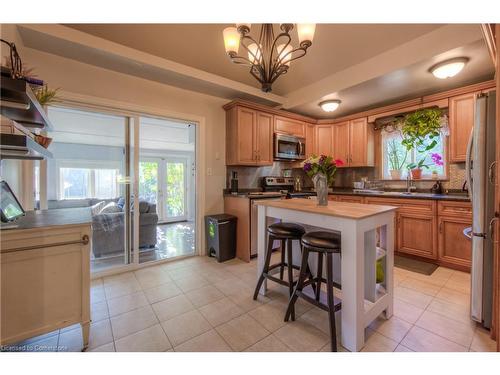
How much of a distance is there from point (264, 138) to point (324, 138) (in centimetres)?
156

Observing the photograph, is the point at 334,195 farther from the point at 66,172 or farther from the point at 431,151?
the point at 66,172

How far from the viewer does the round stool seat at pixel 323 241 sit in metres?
1.50

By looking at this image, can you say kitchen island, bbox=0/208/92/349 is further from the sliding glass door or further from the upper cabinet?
the sliding glass door

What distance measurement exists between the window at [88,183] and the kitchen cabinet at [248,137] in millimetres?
1711

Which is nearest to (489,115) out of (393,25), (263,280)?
(393,25)

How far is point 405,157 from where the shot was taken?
3.83 meters

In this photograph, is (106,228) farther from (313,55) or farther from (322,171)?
(313,55)

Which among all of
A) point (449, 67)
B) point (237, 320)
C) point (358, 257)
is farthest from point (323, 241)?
point (449, 67)

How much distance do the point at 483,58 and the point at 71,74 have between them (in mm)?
4650

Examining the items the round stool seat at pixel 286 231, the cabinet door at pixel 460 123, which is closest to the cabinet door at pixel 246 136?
the round stool seat at pixel 286 231

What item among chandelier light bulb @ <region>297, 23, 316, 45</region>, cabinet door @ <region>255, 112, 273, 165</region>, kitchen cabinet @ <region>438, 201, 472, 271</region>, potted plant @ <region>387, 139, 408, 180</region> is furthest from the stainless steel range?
chandelier light bulb @ <region>297, 23, 316, 45</region>

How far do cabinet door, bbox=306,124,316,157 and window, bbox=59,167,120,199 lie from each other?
3.42m

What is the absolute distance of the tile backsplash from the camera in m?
3.26
